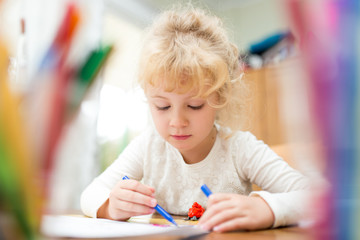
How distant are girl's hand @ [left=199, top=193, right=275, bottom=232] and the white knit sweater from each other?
0.91 feet

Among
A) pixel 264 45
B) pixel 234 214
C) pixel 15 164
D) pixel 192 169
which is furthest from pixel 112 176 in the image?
pixel 264 45

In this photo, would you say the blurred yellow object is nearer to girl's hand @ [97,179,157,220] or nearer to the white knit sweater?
girl's hand @ [97,179,157,220]

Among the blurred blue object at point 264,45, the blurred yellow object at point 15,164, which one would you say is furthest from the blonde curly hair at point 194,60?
the blurred blue object at point 264,45

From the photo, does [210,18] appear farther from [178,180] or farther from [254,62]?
[254,62]

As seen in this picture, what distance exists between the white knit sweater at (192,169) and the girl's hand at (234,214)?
10.9 inches

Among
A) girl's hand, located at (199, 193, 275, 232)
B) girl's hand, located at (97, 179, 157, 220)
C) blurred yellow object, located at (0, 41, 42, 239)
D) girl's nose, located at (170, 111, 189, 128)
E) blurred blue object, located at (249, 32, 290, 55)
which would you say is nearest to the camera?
blurred yellow object, located at (0, 41, 42, 239)

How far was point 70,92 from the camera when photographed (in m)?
0.13

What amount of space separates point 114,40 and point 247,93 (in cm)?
96

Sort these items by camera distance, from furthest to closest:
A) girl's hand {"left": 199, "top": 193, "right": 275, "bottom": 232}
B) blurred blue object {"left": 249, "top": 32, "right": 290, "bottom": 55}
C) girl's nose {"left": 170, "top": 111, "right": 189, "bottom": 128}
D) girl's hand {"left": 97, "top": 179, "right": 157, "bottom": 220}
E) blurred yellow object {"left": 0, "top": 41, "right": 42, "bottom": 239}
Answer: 1. blurred blue object {"left": 249, "top": 32, "right": 290, "bottom": 55}
2. girl's nose {"left": 170, "top": 111, "right": 189, "bottom": 128}
3. girl's hand {"left": 97, "top": 179, "right": 157, "bottom": 220}
4. girl's hand {"left": 199, "top": 193, "right": 275, "bottom": 232}
5. blurred yellow object {"left": 0, "top": 41, "right": 42, "bottom": 239}

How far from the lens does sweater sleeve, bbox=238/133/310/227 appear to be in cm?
50

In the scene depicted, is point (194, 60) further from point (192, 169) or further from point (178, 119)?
point (192, 169)

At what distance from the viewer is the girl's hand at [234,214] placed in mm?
445

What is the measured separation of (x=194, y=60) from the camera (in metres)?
0.74

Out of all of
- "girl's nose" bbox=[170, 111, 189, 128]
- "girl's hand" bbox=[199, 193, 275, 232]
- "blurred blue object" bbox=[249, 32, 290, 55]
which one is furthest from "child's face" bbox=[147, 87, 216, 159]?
"blurred blue object" bbox=[249, 32, 290, 55]
